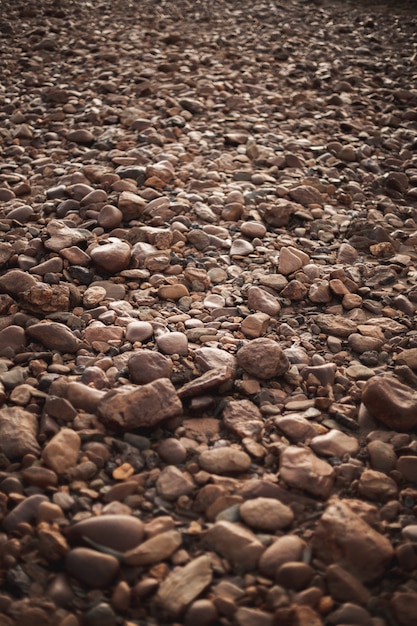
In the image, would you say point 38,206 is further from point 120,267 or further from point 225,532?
point 225,532

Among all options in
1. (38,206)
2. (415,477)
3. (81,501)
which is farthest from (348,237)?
(81,501)

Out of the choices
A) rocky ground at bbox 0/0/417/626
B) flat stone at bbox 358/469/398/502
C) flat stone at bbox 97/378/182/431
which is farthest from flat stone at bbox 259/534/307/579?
flat stone at bbox 97/378/182/431

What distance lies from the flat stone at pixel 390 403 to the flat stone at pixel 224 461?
0.44 meters

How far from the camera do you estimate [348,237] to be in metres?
2.58

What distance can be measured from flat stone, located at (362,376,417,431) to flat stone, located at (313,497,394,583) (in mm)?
395

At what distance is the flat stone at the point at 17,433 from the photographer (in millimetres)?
1407

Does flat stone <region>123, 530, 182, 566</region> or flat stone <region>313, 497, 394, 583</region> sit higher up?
flat stone <region>313, 497, 394, 583</region>

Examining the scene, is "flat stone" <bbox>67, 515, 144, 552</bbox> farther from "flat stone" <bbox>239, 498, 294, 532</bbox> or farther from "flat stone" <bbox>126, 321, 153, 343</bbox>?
"flat stone" <bbox>126, 321, 153, 343</bbox>

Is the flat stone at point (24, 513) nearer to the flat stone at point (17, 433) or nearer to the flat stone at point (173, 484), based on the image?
the flat stone at point (17, 433)

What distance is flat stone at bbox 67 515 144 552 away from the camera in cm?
120

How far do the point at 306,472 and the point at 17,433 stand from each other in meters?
0.82

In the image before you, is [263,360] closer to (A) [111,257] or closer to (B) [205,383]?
(B) [205,383]

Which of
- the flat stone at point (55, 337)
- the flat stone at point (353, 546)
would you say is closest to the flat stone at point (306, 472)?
the flat stone at point (353, 546)

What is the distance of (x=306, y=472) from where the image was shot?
137 cm
